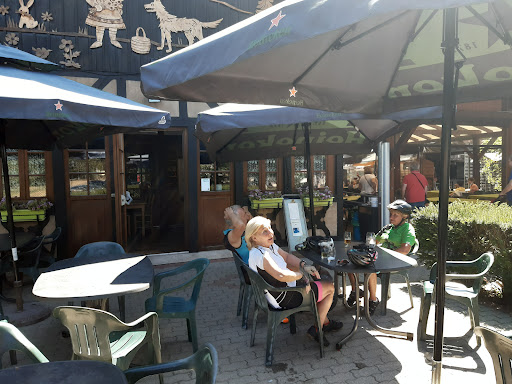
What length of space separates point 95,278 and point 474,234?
14.0ft

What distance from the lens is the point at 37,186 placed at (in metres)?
6.18

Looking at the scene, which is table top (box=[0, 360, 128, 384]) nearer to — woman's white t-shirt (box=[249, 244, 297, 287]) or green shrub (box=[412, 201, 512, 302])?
woman's white t-shirt (box=[249, 244, 297, 287])

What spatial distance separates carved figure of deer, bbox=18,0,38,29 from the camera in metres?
5.90

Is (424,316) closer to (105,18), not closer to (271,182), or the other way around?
(271,182)

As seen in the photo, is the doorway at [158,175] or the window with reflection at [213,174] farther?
the doorway at [158,175]

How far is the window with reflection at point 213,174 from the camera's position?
6906 mm

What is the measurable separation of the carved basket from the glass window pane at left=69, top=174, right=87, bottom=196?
7.98 ft

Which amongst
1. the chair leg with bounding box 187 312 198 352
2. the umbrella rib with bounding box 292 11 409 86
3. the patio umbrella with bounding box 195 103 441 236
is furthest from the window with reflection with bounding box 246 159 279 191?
the umbrella rib with bounding box 292 11 409 86

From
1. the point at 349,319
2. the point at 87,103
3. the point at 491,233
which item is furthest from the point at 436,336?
the point at 87,103

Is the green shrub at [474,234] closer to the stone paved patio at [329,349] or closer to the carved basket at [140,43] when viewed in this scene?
the stone paved patio at [329,349]

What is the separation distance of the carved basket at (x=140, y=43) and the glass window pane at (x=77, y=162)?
208 cm

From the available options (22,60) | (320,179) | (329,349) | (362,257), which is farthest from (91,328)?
(320,179)

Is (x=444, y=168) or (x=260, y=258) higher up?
(x=444, y=168)

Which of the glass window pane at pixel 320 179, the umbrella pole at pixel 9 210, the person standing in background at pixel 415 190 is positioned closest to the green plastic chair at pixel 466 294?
the person standing in background at pixel 415 190
